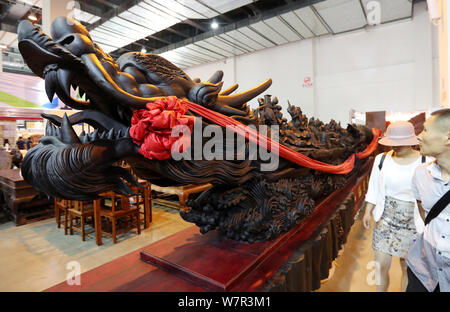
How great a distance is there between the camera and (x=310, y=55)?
25.9 ft

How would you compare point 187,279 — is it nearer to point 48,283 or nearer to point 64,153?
point 64,153

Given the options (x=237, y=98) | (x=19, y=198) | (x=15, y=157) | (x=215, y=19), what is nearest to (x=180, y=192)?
(x=19, y=198)

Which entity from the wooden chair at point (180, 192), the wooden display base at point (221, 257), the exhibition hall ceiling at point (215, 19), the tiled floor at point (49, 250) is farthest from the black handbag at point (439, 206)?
the exhibition hall ceiling at point (215, 19)

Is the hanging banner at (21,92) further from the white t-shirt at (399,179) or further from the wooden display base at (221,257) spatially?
the white t-shirt at (399,179)

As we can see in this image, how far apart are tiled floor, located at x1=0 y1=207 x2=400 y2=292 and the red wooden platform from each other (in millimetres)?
1316

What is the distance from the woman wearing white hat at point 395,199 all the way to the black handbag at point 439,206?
634mm

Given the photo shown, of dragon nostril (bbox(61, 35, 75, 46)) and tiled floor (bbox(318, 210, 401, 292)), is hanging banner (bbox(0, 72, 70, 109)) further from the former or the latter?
tiled floor (bbox(318, 210, 401, 292))

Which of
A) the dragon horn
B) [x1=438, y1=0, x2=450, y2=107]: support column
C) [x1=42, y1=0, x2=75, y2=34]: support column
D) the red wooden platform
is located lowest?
the red wooden platform

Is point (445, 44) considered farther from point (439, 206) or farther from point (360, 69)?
point (360, 69)

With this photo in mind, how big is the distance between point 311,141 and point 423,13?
7209mm

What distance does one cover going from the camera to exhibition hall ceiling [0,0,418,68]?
5555 mm

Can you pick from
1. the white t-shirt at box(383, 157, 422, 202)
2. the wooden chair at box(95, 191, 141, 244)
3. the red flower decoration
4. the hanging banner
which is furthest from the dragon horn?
the hanging banner

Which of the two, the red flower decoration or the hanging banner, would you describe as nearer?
the red flower decoration

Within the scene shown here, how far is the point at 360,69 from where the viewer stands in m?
7.25
